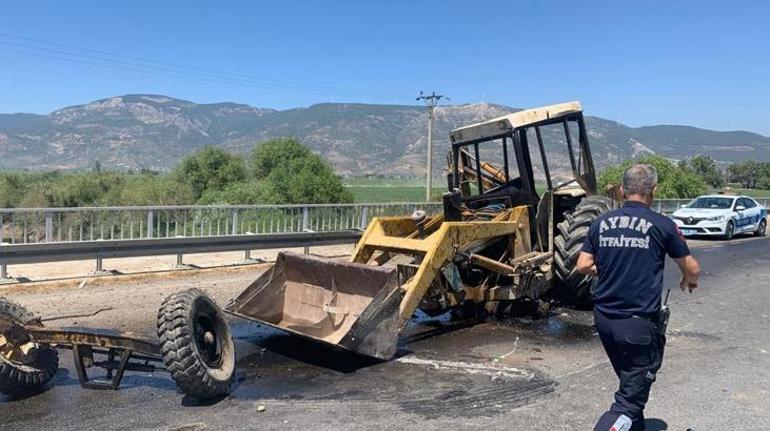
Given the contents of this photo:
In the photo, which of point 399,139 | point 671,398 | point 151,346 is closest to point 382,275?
point 151,346

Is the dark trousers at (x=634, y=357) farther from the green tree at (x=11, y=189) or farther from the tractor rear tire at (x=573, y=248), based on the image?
the green tree at (x=11, y=189)

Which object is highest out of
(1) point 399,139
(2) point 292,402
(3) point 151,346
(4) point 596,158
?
(1) point 399,139

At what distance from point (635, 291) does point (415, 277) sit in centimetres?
293

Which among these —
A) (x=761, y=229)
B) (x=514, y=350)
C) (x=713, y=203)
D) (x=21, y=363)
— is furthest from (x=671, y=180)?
(x=21, y=363)

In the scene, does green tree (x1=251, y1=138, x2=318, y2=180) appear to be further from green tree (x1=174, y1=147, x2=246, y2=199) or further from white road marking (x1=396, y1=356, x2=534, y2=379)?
white road marking (x1=396, y1=356, x2=534, y2=379)

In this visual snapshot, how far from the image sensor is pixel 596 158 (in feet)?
32.5

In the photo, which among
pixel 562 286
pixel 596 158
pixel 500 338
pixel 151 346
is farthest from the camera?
pixel 596 158

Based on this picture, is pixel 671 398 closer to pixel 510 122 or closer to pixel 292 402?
pixel 292 402

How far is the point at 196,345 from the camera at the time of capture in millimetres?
4945

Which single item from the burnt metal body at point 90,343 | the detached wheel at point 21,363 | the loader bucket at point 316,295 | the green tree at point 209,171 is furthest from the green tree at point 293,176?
the burnt metal body at point 90,343

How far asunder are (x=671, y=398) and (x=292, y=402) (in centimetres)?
305

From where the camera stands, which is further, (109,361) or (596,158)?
(596,158)

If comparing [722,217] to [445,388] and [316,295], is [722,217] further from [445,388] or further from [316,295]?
[445,388]

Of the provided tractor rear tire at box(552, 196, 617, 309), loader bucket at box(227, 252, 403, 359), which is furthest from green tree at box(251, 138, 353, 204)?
loader bucket at box(227, 252, 403, 359)
